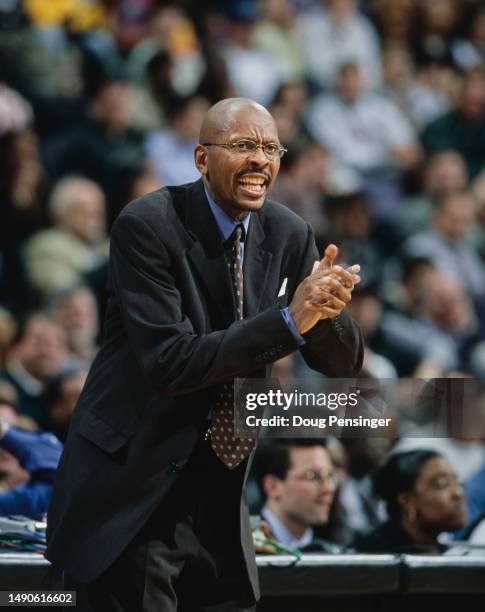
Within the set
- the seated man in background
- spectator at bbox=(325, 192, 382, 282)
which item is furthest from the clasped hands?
spectator at bbox=(325, 192, 382, 282)

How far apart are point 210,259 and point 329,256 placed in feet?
0.85

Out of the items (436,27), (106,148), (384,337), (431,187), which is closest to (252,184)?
(384,337)

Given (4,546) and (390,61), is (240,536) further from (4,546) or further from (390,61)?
(390,61)

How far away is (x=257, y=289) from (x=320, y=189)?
504cm

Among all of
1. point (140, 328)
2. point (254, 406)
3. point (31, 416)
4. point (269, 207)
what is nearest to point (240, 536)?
point (254, 406)

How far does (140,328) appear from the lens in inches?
80.7

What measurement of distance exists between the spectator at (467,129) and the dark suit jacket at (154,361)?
5.89 meters

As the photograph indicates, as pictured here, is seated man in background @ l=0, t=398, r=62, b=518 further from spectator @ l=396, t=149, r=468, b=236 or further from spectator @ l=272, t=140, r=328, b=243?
spectator @ l=396, t=149, r=468, b=236

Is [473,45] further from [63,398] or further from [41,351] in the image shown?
[63,398]

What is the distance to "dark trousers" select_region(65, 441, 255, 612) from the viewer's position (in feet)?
Answer: 6.97

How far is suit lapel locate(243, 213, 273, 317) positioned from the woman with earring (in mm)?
1947

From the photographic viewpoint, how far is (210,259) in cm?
216

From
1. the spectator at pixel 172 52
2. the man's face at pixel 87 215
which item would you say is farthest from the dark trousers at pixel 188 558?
the spectator at pixel 172 52

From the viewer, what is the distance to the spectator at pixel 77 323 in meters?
5.73
